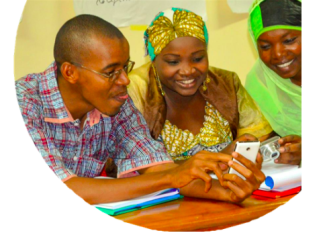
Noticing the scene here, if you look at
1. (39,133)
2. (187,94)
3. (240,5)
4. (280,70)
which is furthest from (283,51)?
(39,133)

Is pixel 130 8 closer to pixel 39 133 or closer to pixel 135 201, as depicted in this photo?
pixel 39 133

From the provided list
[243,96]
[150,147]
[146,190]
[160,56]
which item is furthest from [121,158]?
[243,96]

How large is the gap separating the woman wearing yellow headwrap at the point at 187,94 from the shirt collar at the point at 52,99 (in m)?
0.21

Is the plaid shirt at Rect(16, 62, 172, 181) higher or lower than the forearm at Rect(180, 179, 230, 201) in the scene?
higher

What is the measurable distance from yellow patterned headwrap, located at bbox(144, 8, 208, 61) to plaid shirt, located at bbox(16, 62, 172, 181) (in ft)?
0.58

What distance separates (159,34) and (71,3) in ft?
0.83

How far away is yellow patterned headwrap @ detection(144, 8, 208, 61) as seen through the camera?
3.95 feet

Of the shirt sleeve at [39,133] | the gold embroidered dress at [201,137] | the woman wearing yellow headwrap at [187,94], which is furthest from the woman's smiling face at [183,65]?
the shirt sleeve at [39,133]

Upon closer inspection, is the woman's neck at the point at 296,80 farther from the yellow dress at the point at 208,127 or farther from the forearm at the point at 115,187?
the forearm at the point at 115,187

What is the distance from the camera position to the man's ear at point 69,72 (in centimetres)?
108

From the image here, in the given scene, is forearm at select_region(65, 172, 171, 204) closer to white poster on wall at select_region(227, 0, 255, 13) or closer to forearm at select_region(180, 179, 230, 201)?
forearm at select_region(180, 179, 230, 201)

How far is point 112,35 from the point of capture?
1.09 m

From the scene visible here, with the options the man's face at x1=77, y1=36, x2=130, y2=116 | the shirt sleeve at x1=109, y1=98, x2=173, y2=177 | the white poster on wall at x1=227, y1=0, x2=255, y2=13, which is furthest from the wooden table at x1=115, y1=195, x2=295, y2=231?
the white poster on wall at x1=227, y1=0, x2=255, y2=13

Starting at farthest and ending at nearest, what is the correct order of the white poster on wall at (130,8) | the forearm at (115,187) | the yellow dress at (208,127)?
the yellow dress at (208,127), the white poster on wall at (130,8), the forearm at (115,187)
